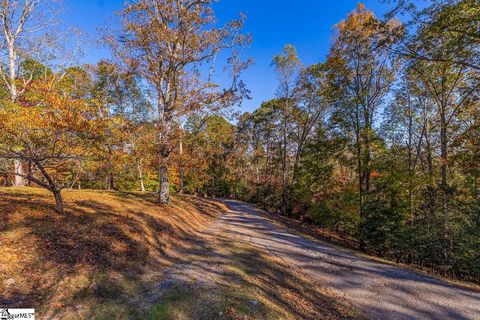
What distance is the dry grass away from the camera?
388 cm

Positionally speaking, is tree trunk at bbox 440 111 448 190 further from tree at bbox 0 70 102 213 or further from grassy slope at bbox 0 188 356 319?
tree at bbox 0 70 102 213

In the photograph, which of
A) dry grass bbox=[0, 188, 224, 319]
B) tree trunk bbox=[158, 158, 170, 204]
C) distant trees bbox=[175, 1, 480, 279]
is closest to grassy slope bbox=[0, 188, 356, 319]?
dry grass bbox=[0, 188, 224, 319]

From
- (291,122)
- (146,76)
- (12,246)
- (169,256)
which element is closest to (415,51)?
(169,256)

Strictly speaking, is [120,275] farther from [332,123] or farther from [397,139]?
[397,139]

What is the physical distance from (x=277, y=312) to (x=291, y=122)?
20.3 meters

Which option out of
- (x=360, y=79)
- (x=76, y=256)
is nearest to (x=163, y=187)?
(x=76, y=256)

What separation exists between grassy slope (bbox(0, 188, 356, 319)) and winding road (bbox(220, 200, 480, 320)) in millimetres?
758

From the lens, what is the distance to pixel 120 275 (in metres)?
5.04

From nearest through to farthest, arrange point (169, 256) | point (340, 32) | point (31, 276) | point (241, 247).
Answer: point (31, 276)
point (169, 256)
point (241, 247)
point (340, 32)

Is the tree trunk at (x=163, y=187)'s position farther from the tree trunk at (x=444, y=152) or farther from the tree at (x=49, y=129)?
the tree trunk at (x=444, y=152)

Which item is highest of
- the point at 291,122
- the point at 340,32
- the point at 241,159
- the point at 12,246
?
the point at 340,32

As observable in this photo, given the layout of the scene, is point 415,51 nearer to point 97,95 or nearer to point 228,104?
point 228,104

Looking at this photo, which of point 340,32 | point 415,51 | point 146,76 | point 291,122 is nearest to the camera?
point 415,51

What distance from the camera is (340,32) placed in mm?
15062
